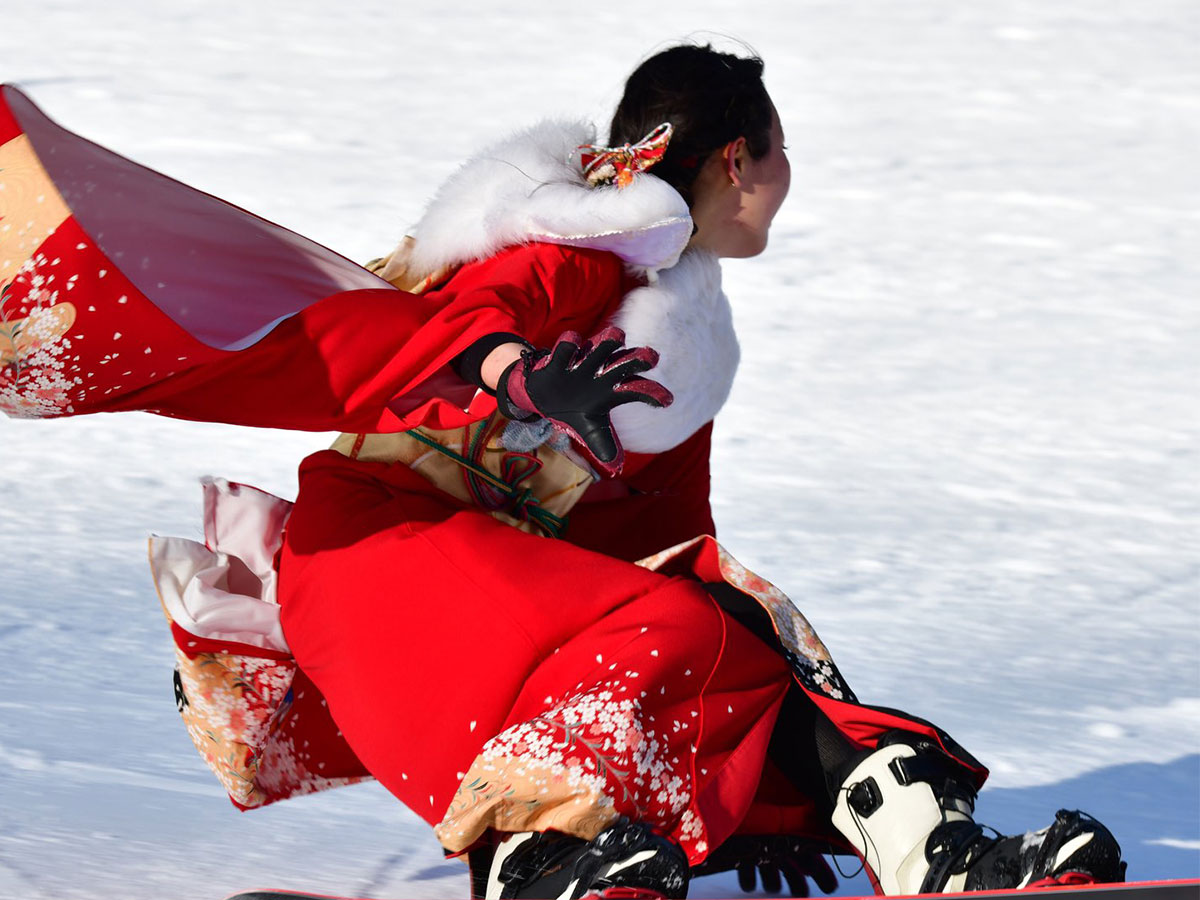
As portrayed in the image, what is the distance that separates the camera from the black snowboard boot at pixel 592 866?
1.23m

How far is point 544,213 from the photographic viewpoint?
4.75 feet

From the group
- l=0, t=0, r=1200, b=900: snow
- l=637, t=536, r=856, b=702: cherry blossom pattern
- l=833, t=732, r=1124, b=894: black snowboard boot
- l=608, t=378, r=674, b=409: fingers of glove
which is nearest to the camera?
l=608, t=378, r=674, b=409: fingers of glove

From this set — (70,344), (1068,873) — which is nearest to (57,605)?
(70,344)

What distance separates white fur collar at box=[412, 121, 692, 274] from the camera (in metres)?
1.45

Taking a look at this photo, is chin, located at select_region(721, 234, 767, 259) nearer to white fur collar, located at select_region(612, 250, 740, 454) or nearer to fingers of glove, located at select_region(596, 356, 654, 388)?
white fur collar, located at select_region(612, 250, 740, 454)

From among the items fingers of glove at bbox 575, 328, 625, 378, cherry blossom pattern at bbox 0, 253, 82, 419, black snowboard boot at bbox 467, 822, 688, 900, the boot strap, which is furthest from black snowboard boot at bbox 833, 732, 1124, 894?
cherry blossom pattern at bbox 0, 253, 82, 419

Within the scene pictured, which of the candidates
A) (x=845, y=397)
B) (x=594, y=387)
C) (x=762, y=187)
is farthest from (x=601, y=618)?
(x=845, y=397)

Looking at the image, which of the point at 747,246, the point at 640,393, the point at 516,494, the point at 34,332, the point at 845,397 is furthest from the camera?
the point at 845,397

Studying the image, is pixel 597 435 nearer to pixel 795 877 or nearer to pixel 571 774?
pixel 571 774

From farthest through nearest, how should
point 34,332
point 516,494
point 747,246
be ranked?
point 747,246
point 516,494
point 34,332

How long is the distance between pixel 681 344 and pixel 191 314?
44 centimetres

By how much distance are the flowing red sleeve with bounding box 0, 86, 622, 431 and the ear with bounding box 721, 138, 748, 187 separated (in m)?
0.28

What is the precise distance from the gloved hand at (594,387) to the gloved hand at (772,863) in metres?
0.48

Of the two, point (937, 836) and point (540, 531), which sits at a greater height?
point (540, 531)
